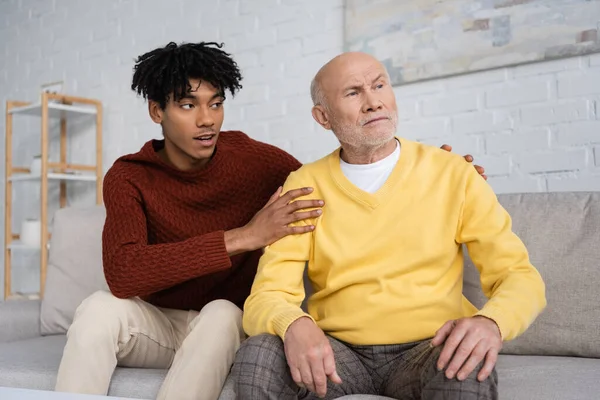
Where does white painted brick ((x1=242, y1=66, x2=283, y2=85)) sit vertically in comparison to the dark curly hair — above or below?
above

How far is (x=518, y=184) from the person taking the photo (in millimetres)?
2264

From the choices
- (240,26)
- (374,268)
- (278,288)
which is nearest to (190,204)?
(278,288)

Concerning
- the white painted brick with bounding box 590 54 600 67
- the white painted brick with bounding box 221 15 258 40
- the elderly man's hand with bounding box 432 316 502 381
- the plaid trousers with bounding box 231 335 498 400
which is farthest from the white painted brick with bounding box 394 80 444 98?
the elderly man's hand with bounding box 432 316 502 381

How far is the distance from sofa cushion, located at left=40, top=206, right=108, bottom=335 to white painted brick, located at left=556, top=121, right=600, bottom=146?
1.51m

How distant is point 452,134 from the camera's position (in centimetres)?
241

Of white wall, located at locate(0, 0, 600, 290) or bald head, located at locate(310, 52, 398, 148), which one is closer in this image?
bald head, located at locate(310, 52, 398, 148)

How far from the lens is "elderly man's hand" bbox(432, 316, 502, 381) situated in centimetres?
97

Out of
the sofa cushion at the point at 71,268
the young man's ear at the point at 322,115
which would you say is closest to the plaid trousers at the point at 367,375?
the young man's ear at the point at 322,115

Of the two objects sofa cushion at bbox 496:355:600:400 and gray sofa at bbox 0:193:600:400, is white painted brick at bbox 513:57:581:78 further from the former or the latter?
sofa cushion at bbox 496:355:600:400

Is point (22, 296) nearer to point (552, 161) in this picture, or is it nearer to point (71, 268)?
point (71, 268)

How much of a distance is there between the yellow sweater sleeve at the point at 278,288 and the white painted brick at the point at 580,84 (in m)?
1.18

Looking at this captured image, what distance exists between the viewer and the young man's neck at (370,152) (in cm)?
140

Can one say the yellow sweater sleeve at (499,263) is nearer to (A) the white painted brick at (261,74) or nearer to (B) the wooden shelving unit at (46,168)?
(A) the white painted brick at (261,74)

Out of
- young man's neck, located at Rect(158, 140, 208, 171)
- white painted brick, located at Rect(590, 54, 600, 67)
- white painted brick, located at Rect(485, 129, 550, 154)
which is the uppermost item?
white painted brick, located at Rect(590, 54, 600, 67)
